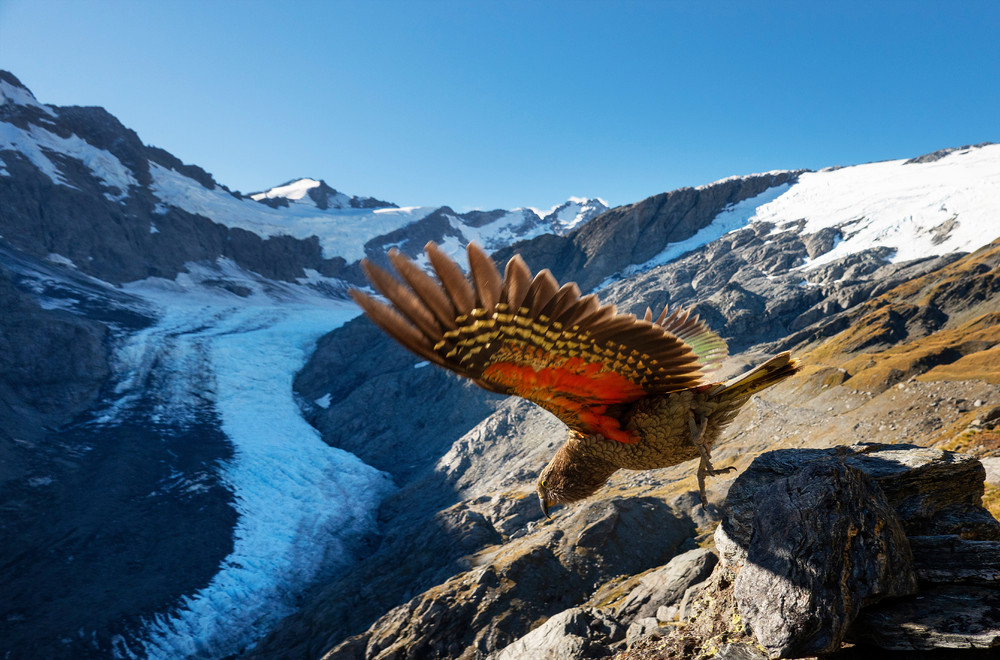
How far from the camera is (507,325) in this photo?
3.40m

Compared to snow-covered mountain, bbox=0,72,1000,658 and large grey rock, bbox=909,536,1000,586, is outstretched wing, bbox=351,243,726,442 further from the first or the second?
snow-covered mountain, bbox=0,72,1000,658

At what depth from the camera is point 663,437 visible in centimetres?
472

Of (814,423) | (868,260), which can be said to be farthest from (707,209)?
(814,423)

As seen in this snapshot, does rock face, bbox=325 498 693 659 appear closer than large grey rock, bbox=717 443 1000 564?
No

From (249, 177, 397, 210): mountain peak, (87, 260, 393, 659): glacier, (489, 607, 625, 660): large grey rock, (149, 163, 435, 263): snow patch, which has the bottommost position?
(87, 260, 393, 659): glacier

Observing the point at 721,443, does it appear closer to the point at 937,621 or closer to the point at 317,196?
the point at 937,621

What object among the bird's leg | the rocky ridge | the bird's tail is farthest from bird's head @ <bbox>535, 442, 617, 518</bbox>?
the rocky ridge

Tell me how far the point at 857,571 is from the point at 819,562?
355 mm

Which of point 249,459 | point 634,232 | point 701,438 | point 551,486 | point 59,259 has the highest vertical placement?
point 634,232

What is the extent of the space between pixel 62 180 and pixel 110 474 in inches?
2402

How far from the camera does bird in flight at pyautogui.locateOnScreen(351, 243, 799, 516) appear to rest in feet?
10.8

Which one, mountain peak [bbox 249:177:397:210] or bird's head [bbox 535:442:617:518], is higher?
mountain peak [bbox 249:177:397:210]

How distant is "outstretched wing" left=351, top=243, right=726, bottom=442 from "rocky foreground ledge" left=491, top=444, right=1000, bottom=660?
2153 millimetres

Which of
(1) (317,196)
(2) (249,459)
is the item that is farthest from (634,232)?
(1) (317,196)
